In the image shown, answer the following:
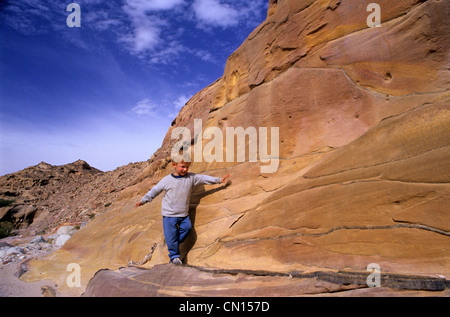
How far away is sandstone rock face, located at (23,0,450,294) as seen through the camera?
275 centimetres

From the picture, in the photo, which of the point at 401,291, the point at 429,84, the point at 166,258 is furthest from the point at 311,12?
the point at 166,258

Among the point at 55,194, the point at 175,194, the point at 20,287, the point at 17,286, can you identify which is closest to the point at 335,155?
the point at 175,194

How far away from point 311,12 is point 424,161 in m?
3.31

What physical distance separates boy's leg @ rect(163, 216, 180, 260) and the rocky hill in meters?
10.7

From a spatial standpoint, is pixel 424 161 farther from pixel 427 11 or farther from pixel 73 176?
pixel 73 176

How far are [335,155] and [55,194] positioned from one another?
24.9 metres

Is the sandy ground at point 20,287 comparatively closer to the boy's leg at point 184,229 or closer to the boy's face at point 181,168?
the boy's leg at point 184,229

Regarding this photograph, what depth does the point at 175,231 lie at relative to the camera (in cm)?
423

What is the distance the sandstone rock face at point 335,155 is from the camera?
9.01 ft

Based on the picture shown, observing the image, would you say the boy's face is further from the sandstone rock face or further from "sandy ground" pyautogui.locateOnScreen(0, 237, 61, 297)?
"sandy ground" pyautogui.locateOnScreen(0, 237, 61, 297)

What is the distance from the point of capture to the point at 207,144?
6109 mm

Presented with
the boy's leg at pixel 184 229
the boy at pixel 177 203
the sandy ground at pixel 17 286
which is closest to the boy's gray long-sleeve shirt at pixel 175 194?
the boy at pixel 177 203

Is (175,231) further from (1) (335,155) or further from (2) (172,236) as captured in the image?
(1) (335,155)

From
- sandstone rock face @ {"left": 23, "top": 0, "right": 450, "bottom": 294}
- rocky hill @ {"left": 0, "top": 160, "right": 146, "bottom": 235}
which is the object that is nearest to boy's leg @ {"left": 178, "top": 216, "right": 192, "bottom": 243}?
sandstone rock face @ {"left": 23, "top": 0, "right": 450, "bottom": 294}
